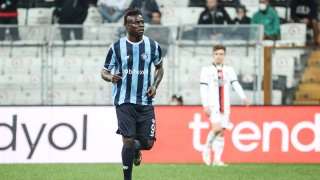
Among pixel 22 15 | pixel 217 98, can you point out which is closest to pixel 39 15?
pixel 22 15

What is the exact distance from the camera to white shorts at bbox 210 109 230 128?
13.6 metres

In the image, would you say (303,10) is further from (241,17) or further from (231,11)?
(231,11)

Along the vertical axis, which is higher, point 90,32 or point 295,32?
point 295,32

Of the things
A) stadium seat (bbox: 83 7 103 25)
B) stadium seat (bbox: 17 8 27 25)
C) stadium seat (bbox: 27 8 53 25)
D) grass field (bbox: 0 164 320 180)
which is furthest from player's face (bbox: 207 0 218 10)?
grass field (bbox: 0 164 320 180)

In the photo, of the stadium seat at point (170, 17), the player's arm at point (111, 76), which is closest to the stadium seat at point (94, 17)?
the stadium seat at point (170, 17)

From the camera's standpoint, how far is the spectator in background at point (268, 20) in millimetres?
18031

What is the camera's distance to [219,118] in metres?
13.6

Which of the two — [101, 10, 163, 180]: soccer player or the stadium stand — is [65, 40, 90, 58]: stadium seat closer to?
the stadium stand

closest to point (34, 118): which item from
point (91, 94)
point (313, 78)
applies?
point (91, 94)

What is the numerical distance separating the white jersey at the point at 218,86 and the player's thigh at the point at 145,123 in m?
4.43

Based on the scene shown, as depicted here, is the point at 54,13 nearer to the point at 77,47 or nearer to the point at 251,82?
the point at 77,47

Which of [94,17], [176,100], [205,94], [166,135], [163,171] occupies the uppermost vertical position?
[94,17]

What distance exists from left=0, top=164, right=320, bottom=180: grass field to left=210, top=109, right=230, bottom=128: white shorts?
0.71m

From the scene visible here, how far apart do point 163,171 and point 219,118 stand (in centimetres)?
189
